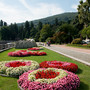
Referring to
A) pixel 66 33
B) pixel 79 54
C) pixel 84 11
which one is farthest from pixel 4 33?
pixel 79 54

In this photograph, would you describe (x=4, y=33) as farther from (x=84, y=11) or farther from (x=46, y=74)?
(x=46, y=74)

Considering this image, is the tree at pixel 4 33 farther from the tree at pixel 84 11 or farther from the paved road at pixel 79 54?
the paved road at pixel 79 54

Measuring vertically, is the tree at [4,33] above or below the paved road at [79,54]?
above

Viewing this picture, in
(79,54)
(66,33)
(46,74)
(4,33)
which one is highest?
(4,33)

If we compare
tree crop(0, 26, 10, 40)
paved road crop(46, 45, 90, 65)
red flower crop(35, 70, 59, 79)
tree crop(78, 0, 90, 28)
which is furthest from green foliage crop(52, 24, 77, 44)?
tree crop(0, 26, 10, 40)

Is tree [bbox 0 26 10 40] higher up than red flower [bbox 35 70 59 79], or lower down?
higher up

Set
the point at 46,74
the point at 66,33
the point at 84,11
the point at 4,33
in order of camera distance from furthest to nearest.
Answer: the point at 4,33 → the point at 66,33 → the point at 84,11 → the point at 46,74

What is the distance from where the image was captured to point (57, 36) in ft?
145

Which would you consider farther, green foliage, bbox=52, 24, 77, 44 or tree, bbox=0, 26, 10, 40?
tree, bbox=0, 26, 10, 40

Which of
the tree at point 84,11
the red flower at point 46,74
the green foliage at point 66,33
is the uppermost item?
→ the tree at point 84,11

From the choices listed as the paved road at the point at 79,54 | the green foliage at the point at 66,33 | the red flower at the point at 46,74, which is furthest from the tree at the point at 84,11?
the red flower at the point at 46,74

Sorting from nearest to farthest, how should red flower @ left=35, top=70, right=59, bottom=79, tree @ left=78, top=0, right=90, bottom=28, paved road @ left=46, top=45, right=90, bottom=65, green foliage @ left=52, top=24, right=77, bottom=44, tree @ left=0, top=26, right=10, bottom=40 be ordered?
red flower @ left=35, top=70, right=59, bottom=79 → paved road @ left=46, top=45, right=90, bottom=65 → tree @ left=78, top=0, right=90, bottom=28 → green foliage @ left=52, top=24, right=77, bottom=44 → tree @ left=0, top=26, right=10, bottom=40

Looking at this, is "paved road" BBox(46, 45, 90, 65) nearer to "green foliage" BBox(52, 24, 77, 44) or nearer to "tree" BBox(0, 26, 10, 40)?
"green foliage" BBox(52, 24, 77, 44)

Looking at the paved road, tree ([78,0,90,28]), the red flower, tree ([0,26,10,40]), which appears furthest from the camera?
tree ([0,26,10,40])
